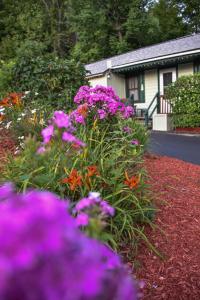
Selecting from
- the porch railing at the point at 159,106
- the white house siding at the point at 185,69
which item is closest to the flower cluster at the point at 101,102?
the porch railing at the point at 159,106

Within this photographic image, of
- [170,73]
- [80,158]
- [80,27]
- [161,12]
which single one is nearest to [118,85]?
[170,73]

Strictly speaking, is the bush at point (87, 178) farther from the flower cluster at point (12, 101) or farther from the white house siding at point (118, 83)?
the white house siding at point (118, 83)

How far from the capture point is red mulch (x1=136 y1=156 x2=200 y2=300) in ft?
10.2

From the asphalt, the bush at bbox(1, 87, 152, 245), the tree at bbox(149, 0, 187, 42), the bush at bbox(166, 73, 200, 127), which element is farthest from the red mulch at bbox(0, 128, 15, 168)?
the tree at bbox(149, 0, 187, 42)

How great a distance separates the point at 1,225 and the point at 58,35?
42365 millimetres

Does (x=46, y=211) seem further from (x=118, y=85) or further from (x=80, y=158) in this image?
(x=118, y=85)

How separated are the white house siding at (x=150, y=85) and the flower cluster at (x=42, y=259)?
69.9ft

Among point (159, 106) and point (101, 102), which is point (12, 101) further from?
point (159, 106)

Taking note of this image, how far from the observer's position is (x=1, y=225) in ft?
2.03

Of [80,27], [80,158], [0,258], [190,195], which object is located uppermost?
[80,27]

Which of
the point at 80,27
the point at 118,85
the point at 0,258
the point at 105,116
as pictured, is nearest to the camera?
the point at 0,258

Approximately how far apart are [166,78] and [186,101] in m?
4.22

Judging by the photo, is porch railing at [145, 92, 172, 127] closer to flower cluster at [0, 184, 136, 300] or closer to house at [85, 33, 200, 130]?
house at [85, 33, 200, 130]

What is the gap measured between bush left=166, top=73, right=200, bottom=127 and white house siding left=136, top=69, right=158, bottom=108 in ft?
12.0
